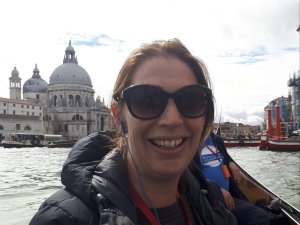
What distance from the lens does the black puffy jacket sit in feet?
4.00

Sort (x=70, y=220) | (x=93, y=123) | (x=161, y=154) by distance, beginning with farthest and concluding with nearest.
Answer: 1. (x=93, y=123)
2. (x=161, y=154)
3. (x=70, y=220)

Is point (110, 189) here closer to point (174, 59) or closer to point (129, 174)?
point (129, 174)

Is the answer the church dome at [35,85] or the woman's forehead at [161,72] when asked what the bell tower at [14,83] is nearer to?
the church dome at [35,85]

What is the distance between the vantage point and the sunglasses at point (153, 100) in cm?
140

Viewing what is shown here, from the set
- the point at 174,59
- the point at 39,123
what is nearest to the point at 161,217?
the point at 174,59

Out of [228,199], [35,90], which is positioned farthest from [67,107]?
[228,199]

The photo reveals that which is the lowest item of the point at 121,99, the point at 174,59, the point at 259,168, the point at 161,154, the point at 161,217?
the point at 259,168

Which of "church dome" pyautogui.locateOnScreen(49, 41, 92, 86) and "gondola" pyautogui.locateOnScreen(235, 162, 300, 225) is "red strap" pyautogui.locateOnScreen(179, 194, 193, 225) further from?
"church dome" pyautogui.locateOnScreen(49, 41, 92, 86)

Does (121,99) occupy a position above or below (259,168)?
above

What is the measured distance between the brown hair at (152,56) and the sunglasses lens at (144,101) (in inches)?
3.9

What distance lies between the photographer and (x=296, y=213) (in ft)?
12.2

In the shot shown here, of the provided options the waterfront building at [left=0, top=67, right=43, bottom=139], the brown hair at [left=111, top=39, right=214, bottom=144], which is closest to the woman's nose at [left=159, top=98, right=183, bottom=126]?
the brown hair at [left=111, top=39, right=214, bottom=144]

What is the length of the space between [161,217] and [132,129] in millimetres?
362

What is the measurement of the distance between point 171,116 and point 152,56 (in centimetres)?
26
